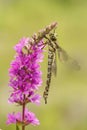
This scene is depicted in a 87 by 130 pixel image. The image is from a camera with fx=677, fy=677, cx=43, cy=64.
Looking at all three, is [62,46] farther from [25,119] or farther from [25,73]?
[25,73]

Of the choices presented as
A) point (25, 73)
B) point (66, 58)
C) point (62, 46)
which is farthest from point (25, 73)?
point (62, 46)

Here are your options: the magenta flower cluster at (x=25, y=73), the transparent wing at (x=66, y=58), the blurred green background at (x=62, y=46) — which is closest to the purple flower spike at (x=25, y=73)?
the magenta flower cluster at (x=25, y=73)

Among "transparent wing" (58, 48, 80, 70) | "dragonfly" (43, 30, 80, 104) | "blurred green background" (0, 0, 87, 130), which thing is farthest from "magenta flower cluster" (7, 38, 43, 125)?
"blurred green background" (0, 0, 87, 130)

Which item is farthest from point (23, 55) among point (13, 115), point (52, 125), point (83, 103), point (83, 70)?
point (83, 70)

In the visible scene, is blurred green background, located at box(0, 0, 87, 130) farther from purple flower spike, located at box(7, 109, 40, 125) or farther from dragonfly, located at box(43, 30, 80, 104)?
purple flower spike, located at box(7, 109, 40, 125)

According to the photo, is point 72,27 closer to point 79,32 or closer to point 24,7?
point 79,32

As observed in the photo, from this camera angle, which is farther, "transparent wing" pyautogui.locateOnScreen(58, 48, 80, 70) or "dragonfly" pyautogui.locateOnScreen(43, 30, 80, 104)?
"transparent wing" pyautogui.locateOnScreen(58, 48, 80, 70)
